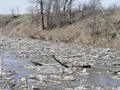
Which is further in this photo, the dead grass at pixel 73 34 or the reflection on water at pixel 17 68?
the dead grass at pixel 73 34

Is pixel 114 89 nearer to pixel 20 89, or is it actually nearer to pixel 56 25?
pixel 20 89

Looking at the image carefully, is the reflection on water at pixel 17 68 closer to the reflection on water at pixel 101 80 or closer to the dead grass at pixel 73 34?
the reflection on water at pixel 101 80

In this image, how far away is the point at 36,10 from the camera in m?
59.2

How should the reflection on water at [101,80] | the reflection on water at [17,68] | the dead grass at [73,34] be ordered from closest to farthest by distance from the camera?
the reflection on water at [101,80] < the reflection on water at [17,68] < the dead grass at [73,34]

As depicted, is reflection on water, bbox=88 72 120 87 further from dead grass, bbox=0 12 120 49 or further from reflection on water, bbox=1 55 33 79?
dead grass, bbox=0 12 120 49

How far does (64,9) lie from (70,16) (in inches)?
93.3

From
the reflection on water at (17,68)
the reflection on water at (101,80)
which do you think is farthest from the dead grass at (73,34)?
the reflection on water at (101,80)

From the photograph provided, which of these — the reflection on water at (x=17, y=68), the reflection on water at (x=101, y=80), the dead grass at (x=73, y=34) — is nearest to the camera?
the reflection on water at (x=101, y=80)

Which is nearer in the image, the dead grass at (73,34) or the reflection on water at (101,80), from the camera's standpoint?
the reflection on water at (101,80)

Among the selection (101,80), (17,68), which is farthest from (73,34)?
(101,80)

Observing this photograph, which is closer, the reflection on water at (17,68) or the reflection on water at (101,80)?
the reflection on water at (101,80)

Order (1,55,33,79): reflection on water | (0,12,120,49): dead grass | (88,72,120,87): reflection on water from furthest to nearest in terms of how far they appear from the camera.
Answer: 1. (0,12,120,49): dead grass
2. (1,55,33,79): reflection on water
3. (88,72,120,87): reflection on water

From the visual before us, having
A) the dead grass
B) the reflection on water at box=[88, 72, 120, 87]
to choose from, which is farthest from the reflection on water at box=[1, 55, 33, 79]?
the dead grass

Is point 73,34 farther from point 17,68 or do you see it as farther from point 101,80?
point 101,80
